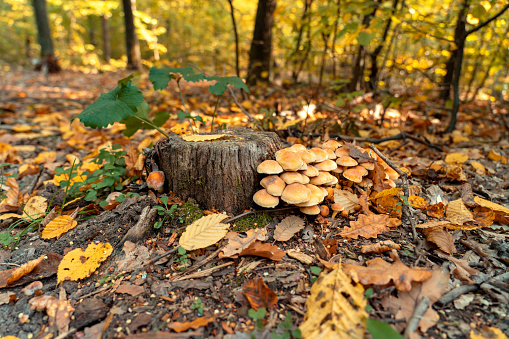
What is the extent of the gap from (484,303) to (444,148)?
2.83m

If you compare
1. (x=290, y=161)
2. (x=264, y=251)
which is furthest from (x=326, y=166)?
(x=264, y=251)

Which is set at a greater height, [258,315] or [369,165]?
[369,165]

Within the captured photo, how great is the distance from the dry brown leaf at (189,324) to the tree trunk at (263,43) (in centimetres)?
583

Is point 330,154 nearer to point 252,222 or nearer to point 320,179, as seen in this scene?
point 320,179

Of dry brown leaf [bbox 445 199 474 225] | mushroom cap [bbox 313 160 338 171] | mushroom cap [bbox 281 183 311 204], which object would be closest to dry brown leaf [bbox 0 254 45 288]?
mushroom cap [bbox 281 183 311 204]

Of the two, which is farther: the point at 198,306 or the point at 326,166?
the point at 326,166

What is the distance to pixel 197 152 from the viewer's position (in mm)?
2355

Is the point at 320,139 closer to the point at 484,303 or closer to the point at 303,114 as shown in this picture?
the point at 303,114

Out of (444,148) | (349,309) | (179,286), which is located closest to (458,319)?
(349,309)

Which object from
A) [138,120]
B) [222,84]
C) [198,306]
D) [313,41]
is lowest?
[198,306]

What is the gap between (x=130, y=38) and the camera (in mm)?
10156

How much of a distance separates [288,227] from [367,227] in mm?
618

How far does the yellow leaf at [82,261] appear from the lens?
6.19 feet

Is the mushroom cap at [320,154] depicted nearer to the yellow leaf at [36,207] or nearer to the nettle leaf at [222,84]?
the nettle leaf at [222,84]
